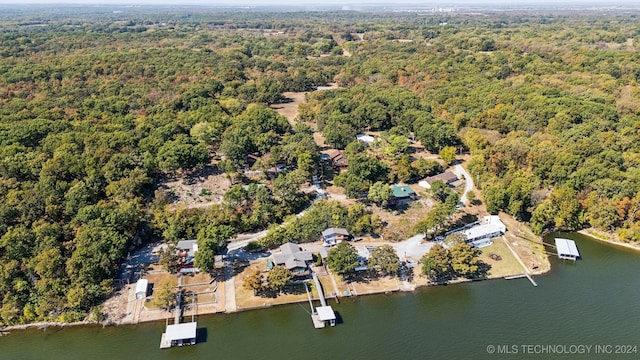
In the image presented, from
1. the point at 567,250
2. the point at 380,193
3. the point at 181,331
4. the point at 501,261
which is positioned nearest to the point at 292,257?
the point at 181,331

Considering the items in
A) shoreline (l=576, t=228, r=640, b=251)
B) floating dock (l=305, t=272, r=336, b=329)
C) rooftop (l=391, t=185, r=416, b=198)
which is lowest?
floating dock (l=305, t=272, r=336, b=329)

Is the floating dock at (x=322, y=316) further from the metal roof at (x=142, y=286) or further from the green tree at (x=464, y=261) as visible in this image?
the metal roof at (x=142, y=286)

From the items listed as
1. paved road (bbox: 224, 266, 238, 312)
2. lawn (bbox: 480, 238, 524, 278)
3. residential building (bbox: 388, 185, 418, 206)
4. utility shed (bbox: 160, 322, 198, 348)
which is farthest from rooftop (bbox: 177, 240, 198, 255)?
lawn (bbox: 480, 238, 524, 278)

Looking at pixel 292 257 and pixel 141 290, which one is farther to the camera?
pixel 292 257

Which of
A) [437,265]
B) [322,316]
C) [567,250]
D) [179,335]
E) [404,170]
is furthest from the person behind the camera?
[404,170]

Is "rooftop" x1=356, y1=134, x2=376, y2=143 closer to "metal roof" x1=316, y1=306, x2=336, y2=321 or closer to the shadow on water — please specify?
"metal roof" x1=316, y1=306, x2=336, y2=321

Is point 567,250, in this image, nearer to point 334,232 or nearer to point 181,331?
point 334,232

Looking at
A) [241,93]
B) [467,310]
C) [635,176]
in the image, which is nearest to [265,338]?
[467,310]

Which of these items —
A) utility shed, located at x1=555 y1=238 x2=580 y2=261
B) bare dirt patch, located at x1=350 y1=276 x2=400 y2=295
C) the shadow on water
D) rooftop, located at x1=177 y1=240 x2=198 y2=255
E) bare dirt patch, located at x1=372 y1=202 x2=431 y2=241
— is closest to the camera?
the shadow on water
